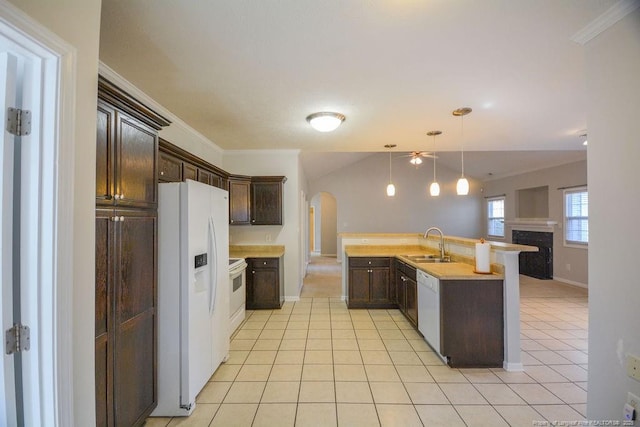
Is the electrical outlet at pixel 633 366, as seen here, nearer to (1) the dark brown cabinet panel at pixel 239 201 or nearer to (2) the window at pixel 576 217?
(1) the dark brown cabinet panel at pixel 239 201

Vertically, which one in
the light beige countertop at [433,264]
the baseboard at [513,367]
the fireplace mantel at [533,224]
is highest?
the fireplace mantel at [533,224]

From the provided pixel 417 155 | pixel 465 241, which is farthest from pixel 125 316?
pixel 417 155

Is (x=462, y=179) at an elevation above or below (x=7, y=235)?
above

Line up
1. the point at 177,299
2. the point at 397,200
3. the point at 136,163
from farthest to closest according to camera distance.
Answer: the point at 397,200, the point at 177,299, the point at 136,163

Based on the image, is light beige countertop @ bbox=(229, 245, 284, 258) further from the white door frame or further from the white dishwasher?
the white door frame

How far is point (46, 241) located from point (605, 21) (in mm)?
2908

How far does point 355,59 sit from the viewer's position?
2016 mm

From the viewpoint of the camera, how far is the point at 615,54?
5.01 feet

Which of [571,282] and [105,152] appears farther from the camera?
[571,282]

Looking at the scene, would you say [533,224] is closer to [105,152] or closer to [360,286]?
[360,286]

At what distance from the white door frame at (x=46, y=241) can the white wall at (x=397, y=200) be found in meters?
7.87

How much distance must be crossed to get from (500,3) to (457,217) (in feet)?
27.6

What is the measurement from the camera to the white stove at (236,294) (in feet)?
11.3

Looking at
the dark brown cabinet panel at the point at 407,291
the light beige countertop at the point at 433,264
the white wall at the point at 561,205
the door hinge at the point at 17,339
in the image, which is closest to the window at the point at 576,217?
the white wall at the point at 561,205
